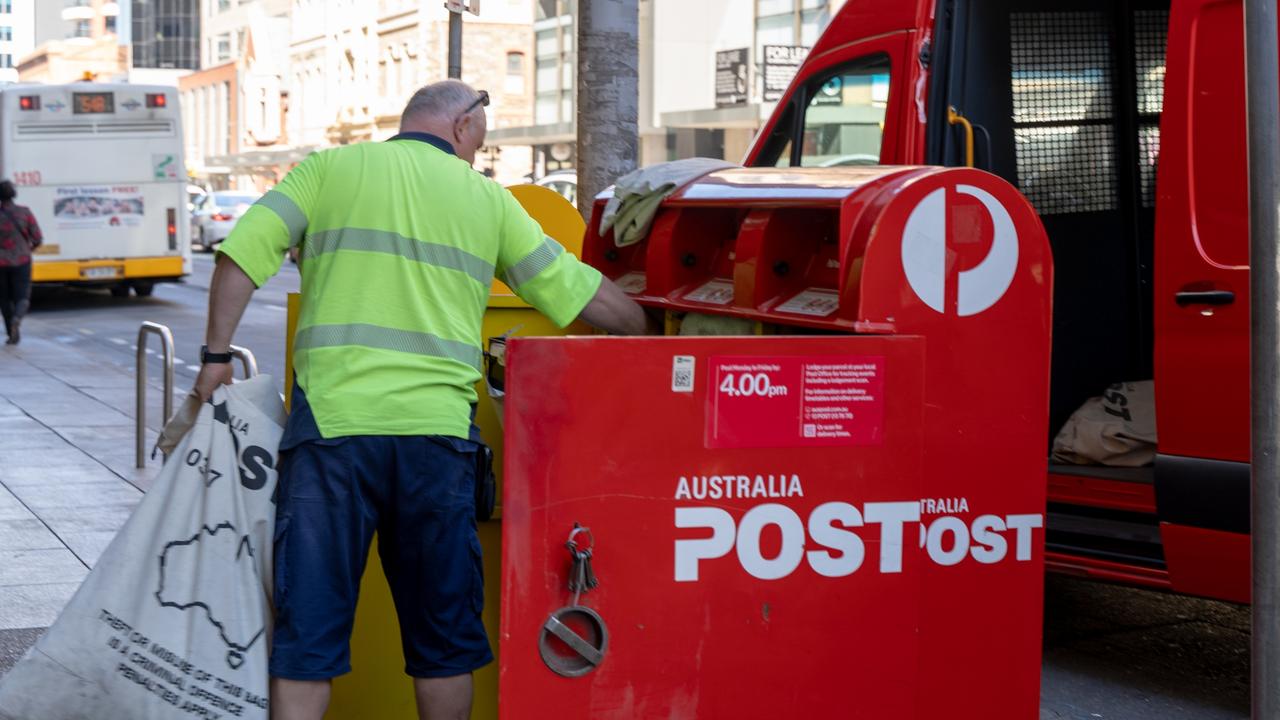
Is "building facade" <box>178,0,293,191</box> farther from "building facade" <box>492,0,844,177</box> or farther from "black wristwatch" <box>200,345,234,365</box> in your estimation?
"black wristwatch" <box>200,345,234,365</box>

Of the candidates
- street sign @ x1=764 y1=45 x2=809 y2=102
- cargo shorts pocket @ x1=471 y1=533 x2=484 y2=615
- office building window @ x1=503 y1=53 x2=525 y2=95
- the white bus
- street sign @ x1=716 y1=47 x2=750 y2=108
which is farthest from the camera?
office building window @ x1=503 y1=53 x2=525 y2=95

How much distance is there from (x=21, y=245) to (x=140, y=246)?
5794 millimetres

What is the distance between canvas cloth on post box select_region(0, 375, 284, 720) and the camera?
3.88 meters

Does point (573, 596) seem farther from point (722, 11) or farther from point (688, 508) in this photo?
point (722, 11)

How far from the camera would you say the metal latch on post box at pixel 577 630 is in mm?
3686

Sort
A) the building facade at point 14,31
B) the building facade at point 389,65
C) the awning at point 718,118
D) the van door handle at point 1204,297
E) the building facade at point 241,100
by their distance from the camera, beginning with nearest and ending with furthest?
the van door handle at point 1204,297 < the awning at point 718,118 < the building facade at point 389,65 < the building facade at point 241,100 < the building facade at point 14,31

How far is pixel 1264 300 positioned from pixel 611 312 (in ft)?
5.33

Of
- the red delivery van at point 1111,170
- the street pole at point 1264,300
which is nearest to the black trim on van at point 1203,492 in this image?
the red delivery van at point 1111,170

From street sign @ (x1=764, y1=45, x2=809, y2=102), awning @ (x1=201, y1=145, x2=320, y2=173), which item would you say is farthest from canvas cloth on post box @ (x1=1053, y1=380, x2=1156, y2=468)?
awning @ (x1=201, y1=145, x2=320, y2=173)

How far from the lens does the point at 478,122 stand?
4.12m

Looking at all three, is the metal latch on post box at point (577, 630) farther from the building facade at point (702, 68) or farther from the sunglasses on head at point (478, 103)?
the building facade at point (702, 68)

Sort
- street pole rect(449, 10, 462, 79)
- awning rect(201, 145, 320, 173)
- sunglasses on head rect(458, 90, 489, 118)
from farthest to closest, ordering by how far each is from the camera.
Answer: awning rect(201, 145, 320, 173) < street pole rect(449, 10, 462, 79) < sunglasses on head rect(458, 90, 489, 118)

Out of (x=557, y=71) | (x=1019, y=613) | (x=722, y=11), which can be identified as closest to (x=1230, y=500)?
(x=1019, y=613)

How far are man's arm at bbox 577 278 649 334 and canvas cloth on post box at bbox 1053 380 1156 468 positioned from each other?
257 centimetres
